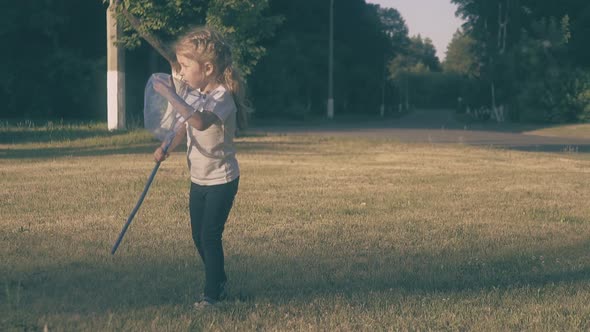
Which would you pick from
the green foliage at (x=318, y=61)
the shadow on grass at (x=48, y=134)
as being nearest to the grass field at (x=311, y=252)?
the shadow on grass at (x=48, y=134)

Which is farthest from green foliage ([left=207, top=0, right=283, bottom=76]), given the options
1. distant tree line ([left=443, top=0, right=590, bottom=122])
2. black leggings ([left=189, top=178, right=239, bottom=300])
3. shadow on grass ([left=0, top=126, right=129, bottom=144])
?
distant tree line ([left=443, top=0, right=590, bottom=122])

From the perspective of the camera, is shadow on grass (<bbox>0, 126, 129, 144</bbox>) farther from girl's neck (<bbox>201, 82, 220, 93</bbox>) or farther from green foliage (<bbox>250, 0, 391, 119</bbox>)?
green foliage (<bbox>250, 0, 391, 119</bbox>)

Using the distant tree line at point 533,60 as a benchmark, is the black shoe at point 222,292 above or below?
below

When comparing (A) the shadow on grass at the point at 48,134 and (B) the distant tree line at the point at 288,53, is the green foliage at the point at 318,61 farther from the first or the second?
(A) the shadow on grass at the point at 48,134

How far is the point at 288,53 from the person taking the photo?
48562mm

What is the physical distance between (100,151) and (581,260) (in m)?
12.6

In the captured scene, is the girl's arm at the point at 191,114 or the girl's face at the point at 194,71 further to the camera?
the girl's face at the point at 194,71

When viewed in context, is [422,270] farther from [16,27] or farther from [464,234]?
[16,27]

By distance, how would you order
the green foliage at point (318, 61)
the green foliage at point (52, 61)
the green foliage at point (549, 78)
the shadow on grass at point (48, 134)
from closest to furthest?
1. the shadow on grass at point (48, 134)
2. the green foliage at point (52, 61)
3. the green foliage at point (549, 78)
4. the green foliage at point (318, 61)

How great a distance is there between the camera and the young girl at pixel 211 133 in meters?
4.38

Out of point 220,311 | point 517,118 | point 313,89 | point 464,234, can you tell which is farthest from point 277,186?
point 313,89

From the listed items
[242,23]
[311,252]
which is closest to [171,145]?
[311,252]

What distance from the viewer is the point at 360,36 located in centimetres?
6134

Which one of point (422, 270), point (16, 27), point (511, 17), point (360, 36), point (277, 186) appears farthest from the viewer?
point (360, 36)
